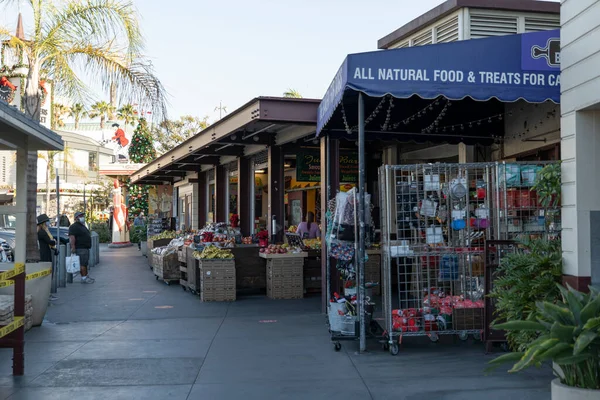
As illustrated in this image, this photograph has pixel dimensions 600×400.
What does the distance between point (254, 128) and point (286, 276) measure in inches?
136

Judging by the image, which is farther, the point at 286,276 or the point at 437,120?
the point at 286,276

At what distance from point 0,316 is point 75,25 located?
6787mm

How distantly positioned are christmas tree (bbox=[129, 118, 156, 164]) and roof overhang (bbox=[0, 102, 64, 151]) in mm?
29067

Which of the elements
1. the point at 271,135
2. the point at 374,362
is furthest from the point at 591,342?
the point at 271,135

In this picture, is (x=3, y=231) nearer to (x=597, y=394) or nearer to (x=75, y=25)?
(x=75, y=25)

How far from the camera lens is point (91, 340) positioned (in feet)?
27.5

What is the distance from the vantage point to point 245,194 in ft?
57.7

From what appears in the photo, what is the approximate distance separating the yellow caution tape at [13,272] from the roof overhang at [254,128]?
463cm

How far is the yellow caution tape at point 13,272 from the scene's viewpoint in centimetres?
639

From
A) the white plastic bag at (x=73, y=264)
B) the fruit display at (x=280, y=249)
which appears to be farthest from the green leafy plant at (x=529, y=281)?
the white plastic bag at (x=73, y=264)

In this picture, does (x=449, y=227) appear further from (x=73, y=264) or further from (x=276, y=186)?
(x=73, y=264)

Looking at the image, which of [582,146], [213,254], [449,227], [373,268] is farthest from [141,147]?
[582,146]

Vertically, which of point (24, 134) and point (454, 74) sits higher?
point (454, 74)

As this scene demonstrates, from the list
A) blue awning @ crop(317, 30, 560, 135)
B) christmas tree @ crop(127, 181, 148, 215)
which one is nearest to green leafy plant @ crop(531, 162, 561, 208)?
blue awning @ crop(317, 30, 560, 135)
